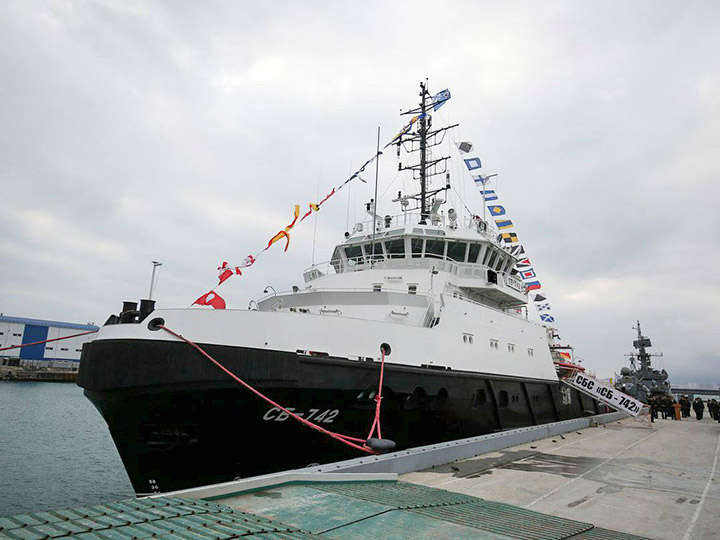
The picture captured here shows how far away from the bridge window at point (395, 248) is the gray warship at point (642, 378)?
3455 centimetres

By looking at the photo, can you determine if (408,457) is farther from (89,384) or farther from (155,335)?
(89,384)

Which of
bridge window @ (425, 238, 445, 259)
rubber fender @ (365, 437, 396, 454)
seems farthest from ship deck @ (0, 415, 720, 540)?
bridge window @ (425, 238, 445, 259)

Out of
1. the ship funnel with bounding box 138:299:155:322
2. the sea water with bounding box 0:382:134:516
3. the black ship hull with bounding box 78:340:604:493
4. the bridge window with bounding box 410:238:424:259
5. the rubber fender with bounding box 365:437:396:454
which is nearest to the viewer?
the rubber fender with bounding box 365:437:396:454

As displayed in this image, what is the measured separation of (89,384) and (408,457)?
519cm

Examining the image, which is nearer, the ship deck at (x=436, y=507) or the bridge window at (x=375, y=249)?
the ship deck at (x=436, y=507)

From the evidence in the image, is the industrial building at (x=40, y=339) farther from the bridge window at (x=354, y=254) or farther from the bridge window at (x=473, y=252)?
the bridge window at (x=473, y=252)

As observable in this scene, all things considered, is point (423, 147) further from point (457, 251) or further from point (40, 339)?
point (40, 339)

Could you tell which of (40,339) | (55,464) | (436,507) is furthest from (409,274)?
(40,339)

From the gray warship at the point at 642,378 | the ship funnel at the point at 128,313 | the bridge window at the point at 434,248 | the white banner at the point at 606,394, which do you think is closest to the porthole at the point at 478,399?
the bridge window at the point at 434,248

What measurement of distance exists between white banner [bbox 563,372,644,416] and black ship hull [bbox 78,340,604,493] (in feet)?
41.2

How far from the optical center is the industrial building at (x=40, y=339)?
5831 centimetres

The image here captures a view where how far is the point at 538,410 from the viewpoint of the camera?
45.6 ft

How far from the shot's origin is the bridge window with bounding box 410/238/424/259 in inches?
527

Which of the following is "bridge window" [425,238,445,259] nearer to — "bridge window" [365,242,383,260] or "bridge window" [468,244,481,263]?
"bridge window" [468,244,481,263]
